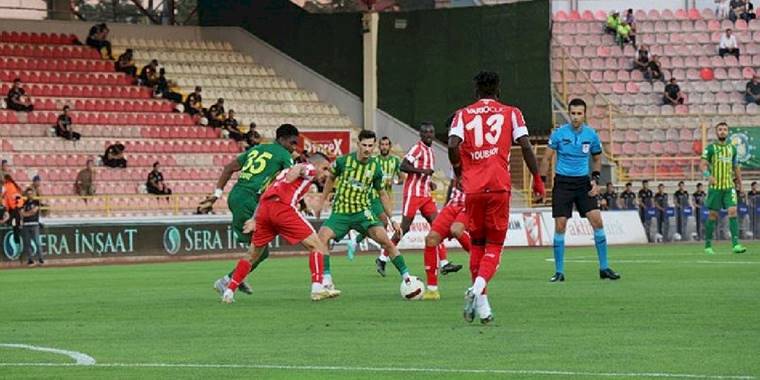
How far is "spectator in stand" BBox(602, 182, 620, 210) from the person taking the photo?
42.6 m

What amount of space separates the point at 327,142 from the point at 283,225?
25.7 m

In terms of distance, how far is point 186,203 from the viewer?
1565 inches

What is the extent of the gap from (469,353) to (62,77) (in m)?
34.8

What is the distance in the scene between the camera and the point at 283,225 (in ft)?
58.5

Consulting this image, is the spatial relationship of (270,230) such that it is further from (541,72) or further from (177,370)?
(541,72)

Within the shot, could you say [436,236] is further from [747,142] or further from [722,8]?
[722,8]

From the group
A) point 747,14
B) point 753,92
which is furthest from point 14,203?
point 747,14

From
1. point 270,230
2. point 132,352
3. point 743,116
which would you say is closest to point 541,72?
point 743,116

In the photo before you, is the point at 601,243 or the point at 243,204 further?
the point at 601,243

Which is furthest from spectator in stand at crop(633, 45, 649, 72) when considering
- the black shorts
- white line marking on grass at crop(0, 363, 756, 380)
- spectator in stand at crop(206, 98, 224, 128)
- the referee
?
white line marking on grass at crop(0, 363, 756, 380)

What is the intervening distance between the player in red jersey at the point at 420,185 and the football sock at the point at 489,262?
Result: 8.83 meters

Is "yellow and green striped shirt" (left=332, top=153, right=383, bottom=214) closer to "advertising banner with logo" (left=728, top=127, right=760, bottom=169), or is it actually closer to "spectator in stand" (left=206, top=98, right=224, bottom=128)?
"spectator in stand" (left=206, top=98, right=224, bottom=128)

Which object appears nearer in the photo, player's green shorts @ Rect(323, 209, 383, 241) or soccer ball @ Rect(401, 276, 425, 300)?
soccer ball @ Rect(401, 276, 425, 300)

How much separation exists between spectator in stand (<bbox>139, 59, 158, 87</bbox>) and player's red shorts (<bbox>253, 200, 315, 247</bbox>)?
28.8 metres
